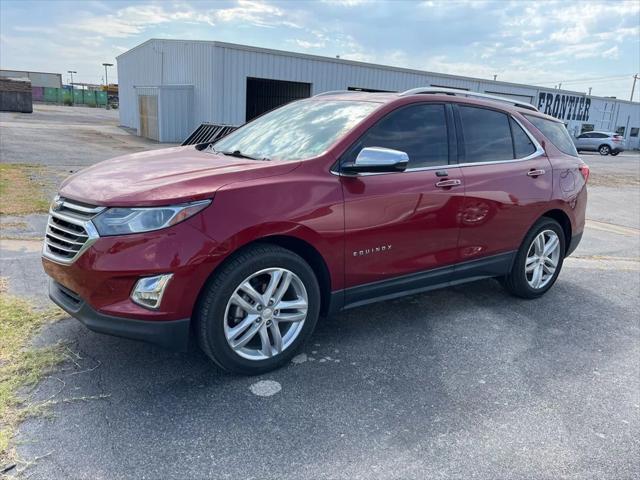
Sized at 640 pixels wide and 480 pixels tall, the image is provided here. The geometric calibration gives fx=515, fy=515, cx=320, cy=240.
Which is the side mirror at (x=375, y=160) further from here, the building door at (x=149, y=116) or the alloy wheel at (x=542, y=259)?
the building door at (x=149, y=116)

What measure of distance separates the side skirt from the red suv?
0.5 inches

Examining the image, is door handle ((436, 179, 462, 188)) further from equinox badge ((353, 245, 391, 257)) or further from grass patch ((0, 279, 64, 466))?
grass patch ((0, 279, 64, 466))

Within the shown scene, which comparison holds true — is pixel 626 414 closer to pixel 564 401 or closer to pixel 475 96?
pixel 564 401

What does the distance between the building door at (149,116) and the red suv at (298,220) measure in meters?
20.0

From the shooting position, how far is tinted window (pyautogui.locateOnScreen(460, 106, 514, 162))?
4.21 metres

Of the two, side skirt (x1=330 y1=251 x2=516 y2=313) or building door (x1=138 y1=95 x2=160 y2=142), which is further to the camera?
building door (x1=138 y1=95 x2=160 y2=142)

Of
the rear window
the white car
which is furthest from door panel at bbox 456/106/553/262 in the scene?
the white car

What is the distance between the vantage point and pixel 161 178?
10.0 feet

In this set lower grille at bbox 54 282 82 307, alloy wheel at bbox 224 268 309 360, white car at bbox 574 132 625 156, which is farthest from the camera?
white car at bbox 574 132 625 156

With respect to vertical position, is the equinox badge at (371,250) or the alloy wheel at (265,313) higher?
the equinox badge at (371,250)

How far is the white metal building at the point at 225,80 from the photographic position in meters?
20.5

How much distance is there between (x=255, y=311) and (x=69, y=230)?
116 centimetres

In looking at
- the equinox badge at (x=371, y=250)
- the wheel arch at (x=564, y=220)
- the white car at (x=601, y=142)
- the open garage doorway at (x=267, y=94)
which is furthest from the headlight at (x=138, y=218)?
the white car at (x=601, y=142)

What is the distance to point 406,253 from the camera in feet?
12.3
